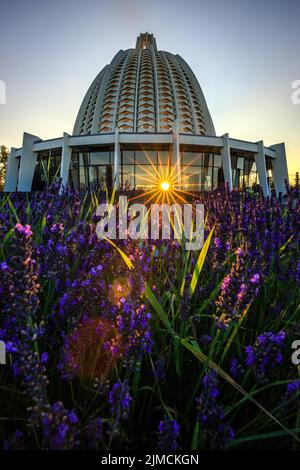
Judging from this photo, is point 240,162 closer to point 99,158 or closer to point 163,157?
point 163,157

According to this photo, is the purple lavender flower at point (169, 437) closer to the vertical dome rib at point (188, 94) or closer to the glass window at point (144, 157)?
the glass window at point (144, 157)

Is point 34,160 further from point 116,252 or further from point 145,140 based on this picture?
point 116,252

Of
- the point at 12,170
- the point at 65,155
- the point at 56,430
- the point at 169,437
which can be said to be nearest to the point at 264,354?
the point at 169,437

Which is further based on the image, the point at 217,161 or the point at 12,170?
the point at 12,170

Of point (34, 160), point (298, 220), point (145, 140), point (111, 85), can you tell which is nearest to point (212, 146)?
→ point (145, 140)

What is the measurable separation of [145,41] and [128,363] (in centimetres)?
9693

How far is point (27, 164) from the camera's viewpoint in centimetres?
2928

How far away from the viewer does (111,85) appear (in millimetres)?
59188

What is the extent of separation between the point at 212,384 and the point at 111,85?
66.8m

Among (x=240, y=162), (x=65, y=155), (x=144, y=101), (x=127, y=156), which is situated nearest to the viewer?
(x=65, y=155)

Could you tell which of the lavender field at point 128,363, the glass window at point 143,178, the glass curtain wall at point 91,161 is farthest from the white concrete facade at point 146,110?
the lavender field at point 128,363

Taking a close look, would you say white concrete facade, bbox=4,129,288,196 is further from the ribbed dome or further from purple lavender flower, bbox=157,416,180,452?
purple lavender flower, bbox=157,416,180,452

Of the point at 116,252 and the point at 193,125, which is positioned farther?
the point at 193,125

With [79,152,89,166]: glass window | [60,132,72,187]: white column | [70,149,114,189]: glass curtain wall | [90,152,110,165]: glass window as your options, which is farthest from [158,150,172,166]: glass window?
[60,132,72,187]: white column
